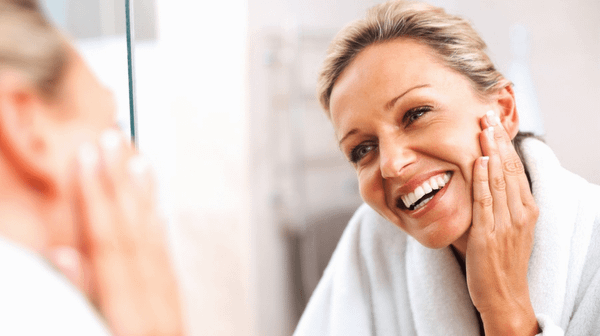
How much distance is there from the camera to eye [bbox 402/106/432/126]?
55cm

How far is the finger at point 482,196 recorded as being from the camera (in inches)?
22.0

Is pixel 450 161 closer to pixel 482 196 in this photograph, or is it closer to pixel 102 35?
pixel 482 196

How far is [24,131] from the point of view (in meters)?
0.28

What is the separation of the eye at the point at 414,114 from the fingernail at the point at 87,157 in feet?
1.26

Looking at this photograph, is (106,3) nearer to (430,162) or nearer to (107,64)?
(107,64)

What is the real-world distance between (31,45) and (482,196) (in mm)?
514

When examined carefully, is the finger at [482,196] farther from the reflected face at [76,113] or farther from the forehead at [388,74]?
the reflected face at [76,113]

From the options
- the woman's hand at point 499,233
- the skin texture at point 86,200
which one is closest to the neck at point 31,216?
the skin texture at point 86,200

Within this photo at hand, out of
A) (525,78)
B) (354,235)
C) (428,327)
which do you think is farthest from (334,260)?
(525,78)

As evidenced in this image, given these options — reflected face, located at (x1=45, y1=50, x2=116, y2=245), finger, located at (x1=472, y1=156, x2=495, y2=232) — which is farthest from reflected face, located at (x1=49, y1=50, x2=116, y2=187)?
finger, located at (x1=472, y1=156, x2=495, y2=232)

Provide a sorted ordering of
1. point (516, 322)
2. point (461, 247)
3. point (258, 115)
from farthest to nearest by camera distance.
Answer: point (258, 115), point (461, 247), point (516, 322)

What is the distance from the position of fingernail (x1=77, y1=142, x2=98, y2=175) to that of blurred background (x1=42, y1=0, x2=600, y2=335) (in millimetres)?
49

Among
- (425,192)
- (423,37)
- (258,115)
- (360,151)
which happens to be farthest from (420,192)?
(258,115)

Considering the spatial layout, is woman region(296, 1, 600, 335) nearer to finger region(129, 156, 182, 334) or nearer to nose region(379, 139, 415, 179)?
nose region(379, 139, 415, 179)
